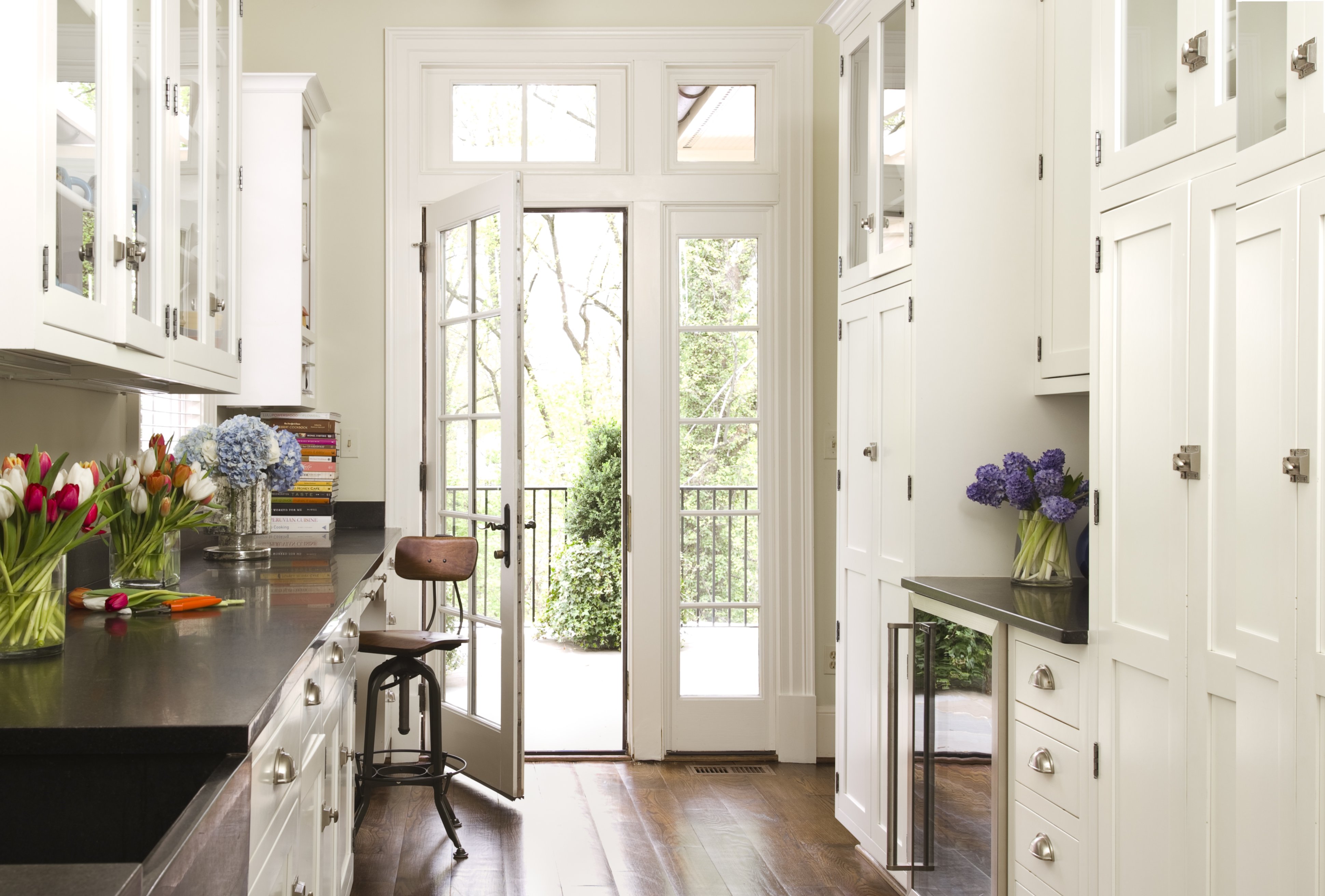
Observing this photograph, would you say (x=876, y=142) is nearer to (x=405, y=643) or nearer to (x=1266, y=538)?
(x=1266, y=538)

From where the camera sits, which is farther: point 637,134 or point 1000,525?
point 637,134

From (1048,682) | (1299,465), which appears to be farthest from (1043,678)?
(1299,465)

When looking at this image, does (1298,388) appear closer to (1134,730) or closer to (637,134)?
(1134,730)

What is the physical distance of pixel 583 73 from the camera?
3.96 m

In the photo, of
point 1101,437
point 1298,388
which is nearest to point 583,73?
point 1101,437

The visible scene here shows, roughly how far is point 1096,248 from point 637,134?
2367 mm

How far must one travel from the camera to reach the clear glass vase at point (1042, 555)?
2523mm

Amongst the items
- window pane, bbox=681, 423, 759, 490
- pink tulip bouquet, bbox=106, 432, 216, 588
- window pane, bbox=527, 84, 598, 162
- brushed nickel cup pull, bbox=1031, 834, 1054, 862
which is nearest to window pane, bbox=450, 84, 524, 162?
window pane, bbox=527, 84, 598, 162

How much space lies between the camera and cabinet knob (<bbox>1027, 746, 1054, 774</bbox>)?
6.78 ft

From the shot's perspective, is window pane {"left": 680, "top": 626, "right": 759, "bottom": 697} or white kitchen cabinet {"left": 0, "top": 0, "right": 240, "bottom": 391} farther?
window pane {"left": 680, "top": 626, "right": 759, "bottom": 697}

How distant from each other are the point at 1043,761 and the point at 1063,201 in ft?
4.76

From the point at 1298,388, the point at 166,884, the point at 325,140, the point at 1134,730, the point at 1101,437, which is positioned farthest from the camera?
the point at 325,140

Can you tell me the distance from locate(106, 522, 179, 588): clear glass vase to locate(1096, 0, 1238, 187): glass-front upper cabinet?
2.12 meters

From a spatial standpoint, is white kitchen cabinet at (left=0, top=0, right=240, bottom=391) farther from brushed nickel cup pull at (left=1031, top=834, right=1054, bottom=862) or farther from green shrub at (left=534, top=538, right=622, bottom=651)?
green shrub at (left=534, top=538, right=622, bottom=651)
